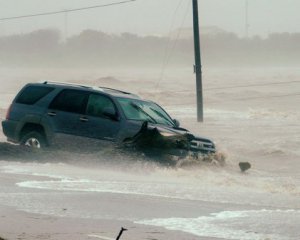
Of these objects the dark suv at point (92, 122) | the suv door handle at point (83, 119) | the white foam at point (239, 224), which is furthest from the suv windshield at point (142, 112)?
the white foam at point (239, 224)

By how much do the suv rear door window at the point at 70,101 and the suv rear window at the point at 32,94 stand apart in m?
0.39

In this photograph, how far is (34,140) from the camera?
17594 millimetres

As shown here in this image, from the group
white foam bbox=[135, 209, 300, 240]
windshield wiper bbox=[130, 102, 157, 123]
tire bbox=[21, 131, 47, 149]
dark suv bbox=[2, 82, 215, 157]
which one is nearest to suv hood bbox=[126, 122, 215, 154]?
dark suv bbox=[2, 82, 215, 157]

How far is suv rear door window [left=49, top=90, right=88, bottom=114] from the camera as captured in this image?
57.4ft

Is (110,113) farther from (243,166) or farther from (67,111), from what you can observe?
(243,166)

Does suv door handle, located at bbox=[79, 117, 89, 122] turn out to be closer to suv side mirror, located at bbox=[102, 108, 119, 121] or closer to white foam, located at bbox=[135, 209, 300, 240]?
suv side mirror, located at bbox=[102, 108, 119, 121]

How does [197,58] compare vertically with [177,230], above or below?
above

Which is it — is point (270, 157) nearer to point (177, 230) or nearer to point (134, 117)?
point (134, 117)

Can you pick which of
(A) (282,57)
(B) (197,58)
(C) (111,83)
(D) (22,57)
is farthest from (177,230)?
(A) (282,57)

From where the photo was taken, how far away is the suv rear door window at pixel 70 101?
17.5m

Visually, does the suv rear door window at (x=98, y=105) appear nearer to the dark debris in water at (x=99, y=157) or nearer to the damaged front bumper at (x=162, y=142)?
the dark debris in water at (x=99, y=157)

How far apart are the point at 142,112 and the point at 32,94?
260 cm

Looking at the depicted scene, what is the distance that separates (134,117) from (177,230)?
7681 mm

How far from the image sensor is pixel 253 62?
134 m
